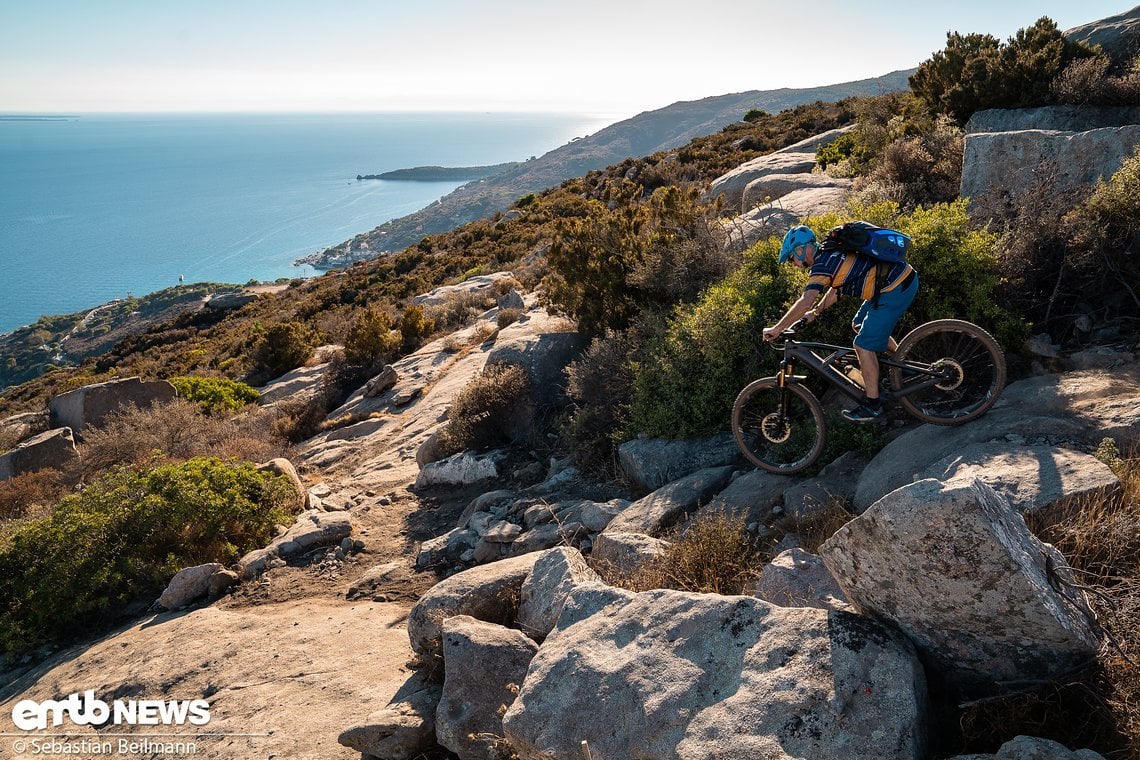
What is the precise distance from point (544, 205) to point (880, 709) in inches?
1425

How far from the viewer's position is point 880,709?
2.78 metres

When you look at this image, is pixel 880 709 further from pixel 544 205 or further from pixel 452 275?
pixel 544 205

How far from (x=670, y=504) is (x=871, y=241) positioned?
3.00 metres

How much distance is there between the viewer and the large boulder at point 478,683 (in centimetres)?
398

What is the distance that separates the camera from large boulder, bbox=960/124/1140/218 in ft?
23.4

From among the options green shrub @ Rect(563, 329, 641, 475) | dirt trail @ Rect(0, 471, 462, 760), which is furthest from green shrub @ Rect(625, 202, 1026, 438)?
dirt trail @ Rect(0, 471, 462, 760)

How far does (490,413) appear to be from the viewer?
10.2 m

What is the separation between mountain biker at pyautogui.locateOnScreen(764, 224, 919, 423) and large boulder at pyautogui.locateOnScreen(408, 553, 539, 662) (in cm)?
329

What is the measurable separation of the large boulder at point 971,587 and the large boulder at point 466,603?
292 cm

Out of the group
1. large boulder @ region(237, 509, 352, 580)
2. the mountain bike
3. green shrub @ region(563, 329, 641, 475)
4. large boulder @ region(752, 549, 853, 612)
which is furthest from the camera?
green shrub @ region(563, 329, 641, 475)

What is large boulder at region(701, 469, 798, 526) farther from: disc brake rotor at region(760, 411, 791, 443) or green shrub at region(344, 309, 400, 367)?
green shrub at region(344, 309, 400, 367)

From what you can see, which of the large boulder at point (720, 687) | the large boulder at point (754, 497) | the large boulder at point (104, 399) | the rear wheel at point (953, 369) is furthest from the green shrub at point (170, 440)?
the rear wheel at point (953, 369)

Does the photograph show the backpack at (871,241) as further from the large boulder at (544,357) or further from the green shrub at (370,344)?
the green shrub at (370,344)

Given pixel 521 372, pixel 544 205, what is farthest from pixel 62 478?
Answer: pixel 544 205
